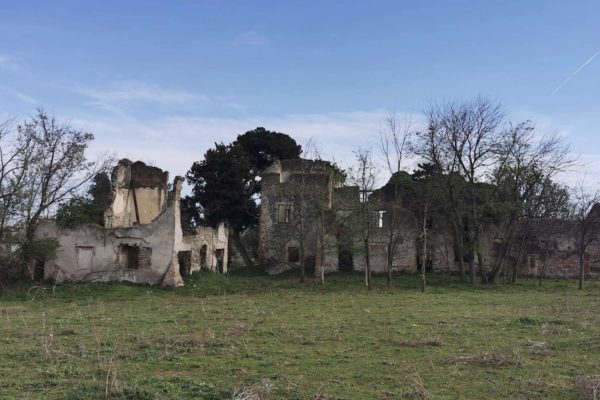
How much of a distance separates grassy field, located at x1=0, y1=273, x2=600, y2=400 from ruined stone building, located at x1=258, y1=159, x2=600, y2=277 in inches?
518

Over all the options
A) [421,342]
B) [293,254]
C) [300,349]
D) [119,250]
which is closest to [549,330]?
[421,342]

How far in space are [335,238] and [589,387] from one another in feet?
81.7

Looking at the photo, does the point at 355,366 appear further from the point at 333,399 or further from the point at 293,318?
the point at 293,318

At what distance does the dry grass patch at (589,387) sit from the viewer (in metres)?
7.09

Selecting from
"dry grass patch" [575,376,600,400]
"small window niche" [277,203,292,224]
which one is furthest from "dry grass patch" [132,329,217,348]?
"small window niche" [277,203,292,224]

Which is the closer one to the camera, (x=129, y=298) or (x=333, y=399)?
(x=333, y=399)

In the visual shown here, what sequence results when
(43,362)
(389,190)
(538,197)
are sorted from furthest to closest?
(389,190)
(538,197)
(43,362)

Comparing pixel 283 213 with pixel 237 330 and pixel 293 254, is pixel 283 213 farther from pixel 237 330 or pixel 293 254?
pixel 237 330

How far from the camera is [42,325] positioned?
13.3 m

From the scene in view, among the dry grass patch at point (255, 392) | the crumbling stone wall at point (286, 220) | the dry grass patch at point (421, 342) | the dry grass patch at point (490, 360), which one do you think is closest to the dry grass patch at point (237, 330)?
the dry grass patch at point (421, 342)

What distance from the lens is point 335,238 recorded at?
32.2 meters

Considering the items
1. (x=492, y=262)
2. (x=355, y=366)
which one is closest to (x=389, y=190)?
(x=492, y=262)

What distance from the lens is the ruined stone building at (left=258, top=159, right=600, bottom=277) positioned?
1280 inches

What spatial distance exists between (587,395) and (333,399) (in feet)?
11.0
